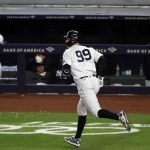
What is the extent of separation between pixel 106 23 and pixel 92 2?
1.19 metres

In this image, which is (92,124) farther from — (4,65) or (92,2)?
(92,2)

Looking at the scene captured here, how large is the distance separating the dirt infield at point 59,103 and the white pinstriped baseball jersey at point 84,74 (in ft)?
18.6

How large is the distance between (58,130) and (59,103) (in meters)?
5.45

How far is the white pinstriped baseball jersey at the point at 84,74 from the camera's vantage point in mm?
8336

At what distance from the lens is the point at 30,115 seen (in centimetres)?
1285

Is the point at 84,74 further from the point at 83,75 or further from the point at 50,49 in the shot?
the point at 50,49

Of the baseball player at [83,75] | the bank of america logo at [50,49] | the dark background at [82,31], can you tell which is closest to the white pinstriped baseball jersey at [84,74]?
the baseball player at [83,75]

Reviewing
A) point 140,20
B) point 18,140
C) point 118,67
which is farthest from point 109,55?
point 18,140

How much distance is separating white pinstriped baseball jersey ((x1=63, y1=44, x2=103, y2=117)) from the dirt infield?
18.6 feet

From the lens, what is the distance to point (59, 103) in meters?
15.6

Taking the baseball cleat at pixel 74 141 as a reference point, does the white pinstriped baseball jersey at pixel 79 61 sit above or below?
above

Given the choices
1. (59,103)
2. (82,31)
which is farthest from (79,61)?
(82,31)

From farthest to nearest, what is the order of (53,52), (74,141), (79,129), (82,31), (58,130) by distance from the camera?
(82,31), (53,52), (58,130), (79,129), (74,141)

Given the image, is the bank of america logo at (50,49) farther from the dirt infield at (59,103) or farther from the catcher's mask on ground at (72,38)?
the catcher's mask on ground at (72,38)
